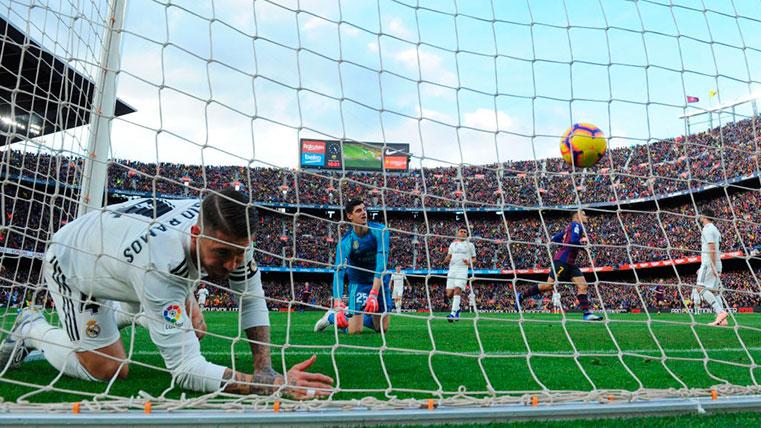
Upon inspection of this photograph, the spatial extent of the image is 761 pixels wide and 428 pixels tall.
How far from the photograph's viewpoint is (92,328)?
325cm

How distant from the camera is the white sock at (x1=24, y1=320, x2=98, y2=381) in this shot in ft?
10.9

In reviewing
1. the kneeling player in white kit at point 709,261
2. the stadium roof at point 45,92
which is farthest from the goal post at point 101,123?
the kneeling player in white kit at point 709,261

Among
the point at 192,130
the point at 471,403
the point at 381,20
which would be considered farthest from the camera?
the point at 381,20

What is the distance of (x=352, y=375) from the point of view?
3498mm

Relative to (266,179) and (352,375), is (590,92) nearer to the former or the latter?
(352,375)

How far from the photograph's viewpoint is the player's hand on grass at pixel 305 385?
241 centimetres

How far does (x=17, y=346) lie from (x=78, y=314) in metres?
0.60

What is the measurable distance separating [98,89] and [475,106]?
8.45 ft

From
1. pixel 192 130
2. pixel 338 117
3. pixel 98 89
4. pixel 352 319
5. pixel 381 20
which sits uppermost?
pixel 381 20

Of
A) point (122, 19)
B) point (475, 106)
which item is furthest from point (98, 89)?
point (475, 106)

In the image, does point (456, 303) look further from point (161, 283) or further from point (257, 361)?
point (161, 283)

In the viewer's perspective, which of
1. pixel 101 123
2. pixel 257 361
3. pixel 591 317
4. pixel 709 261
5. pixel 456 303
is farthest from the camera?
pixel 456 303

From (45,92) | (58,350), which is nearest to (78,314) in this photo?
(58,350)

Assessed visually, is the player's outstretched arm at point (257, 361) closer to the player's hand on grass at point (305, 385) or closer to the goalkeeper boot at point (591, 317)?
the player's hand on grass at point (305, 385)
